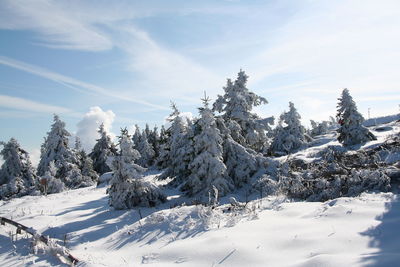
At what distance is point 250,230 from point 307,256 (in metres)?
1.92

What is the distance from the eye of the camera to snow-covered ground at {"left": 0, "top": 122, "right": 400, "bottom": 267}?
5379 millimetres

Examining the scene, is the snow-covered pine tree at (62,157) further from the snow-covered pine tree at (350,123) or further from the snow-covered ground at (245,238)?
the snow-covered pine tree at (350,123)

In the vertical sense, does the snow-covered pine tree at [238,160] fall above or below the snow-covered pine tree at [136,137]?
below

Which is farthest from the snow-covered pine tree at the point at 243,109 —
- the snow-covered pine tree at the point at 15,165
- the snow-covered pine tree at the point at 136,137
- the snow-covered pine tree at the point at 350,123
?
the snow-covered pine tree at the point at 136,137

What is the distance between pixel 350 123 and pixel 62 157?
3242 cm

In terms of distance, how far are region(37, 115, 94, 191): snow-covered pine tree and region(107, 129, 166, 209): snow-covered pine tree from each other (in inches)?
890

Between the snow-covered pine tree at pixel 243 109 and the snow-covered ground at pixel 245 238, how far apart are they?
1222 centimetres

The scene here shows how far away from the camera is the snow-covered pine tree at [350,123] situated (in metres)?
30.1

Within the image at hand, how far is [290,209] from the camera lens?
8.55m

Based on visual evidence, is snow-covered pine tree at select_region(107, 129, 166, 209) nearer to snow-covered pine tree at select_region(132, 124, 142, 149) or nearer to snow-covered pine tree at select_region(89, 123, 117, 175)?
snow-covered pine tree at select_region(89, 123, 117, 175)

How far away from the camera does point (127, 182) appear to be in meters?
14.4

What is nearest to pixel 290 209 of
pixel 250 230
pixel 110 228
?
pixel 250 230

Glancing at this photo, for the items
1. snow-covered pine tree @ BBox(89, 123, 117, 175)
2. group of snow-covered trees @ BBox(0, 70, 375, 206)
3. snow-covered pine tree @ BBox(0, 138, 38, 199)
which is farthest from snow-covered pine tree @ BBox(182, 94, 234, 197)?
snow-covered pine tree @ BBox(89, 123, 117, 175)

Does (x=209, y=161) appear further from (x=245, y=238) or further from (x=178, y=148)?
(x=245, y=238)
